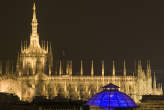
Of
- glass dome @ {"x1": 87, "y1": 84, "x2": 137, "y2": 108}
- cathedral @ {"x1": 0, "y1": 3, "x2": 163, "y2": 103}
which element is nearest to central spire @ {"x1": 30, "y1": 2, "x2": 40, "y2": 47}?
cathedral @ {"x1": 0, "y1": 3, "x2": 163, "y2": 103}

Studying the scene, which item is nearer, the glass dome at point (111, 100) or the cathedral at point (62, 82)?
the glass dome at point (111, 100)

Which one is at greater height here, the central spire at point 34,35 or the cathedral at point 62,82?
the central spire at point 34,35

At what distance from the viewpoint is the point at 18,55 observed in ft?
394

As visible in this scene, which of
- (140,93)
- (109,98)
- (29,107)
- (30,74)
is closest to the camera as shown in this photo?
(109,98)

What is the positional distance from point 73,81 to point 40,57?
1219 cm

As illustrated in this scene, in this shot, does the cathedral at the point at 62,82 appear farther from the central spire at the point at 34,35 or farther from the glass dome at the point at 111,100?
the glass dome at the point at 111,100

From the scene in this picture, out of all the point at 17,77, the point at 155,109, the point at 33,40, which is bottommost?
the point at 155,109

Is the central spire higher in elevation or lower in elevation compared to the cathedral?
higher

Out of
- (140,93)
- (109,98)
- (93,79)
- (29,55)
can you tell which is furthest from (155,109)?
(29,55)

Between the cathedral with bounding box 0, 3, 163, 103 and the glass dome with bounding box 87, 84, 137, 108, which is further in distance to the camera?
the cathedral with bounding box 0, 3, 163, 103

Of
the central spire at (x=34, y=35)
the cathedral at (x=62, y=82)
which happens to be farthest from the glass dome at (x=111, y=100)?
the central spire at (x=34, y=35)

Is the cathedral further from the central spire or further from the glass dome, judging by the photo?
the glass dome

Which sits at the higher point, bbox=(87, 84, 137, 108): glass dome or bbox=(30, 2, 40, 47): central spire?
bbox=(30, 2, 40, 47): central spire

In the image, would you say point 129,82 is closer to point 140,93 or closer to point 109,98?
point 140,93
